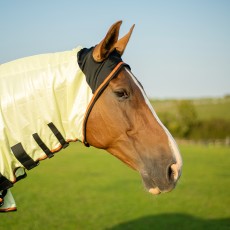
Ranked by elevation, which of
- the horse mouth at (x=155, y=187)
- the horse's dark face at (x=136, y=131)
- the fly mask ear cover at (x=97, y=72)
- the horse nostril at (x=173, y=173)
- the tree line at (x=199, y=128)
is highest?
the fly mask ear cover at (x=97, y=72)

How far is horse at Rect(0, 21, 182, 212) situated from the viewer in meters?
1.91

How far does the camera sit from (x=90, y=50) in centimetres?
205

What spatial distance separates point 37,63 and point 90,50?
1.22 ft

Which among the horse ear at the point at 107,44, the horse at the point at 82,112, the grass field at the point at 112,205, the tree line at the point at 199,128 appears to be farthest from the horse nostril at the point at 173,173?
the tree line at the point at 199,128

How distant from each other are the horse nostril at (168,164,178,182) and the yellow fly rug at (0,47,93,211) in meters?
0.64

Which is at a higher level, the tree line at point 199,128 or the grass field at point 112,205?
the grass field at point 112,205

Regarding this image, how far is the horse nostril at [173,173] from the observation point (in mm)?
1926

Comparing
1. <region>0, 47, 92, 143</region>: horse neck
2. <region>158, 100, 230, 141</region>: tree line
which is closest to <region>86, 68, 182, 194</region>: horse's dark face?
<region>0, 47, 92, 143</region>: horse neck

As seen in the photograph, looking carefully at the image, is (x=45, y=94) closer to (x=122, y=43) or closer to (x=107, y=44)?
(x=107, y=44)

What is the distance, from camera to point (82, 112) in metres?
1.98

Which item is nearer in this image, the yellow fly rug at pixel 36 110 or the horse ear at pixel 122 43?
the yellow fly rug at pixel 36 110

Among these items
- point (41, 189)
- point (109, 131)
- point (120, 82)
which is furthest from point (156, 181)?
point (41, 189)

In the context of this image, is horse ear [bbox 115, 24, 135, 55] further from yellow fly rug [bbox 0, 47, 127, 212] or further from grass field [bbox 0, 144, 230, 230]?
grass field [bbox 0, 144, 230, 230]

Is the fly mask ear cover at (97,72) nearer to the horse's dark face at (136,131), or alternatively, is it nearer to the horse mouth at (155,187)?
the horse's dark face at (136,131)
